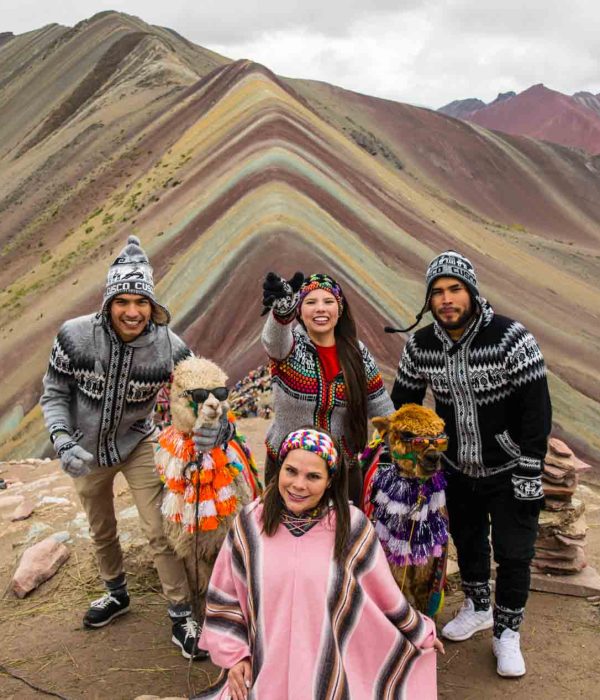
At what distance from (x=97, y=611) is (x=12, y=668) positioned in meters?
0.47

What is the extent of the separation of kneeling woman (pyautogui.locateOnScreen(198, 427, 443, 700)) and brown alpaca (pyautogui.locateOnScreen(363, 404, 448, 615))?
1.18 ft

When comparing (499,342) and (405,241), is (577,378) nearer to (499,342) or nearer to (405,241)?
(405,241)

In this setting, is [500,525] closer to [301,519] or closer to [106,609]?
[301,519]

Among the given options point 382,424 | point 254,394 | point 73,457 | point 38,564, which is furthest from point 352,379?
point 254,394

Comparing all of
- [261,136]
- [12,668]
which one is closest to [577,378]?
[261,136]

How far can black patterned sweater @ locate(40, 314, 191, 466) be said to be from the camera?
3.21m

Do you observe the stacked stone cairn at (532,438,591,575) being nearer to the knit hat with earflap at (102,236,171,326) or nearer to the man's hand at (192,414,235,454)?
the man's hand at (192,414,235,454)

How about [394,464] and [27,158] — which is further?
[27,158]

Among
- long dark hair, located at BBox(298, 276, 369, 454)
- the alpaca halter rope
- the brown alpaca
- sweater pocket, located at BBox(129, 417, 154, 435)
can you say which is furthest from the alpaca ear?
sweater pocket, located at BBox(129, 417, 154, 435)

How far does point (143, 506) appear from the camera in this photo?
11.1 ft

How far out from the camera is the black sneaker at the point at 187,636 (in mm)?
3388

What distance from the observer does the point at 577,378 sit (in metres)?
10.5

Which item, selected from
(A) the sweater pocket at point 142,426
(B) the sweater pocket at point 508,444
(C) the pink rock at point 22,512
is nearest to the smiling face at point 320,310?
(B) the sweater pocket at point 508,444

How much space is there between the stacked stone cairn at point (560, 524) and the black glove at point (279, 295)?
79.4 inches
